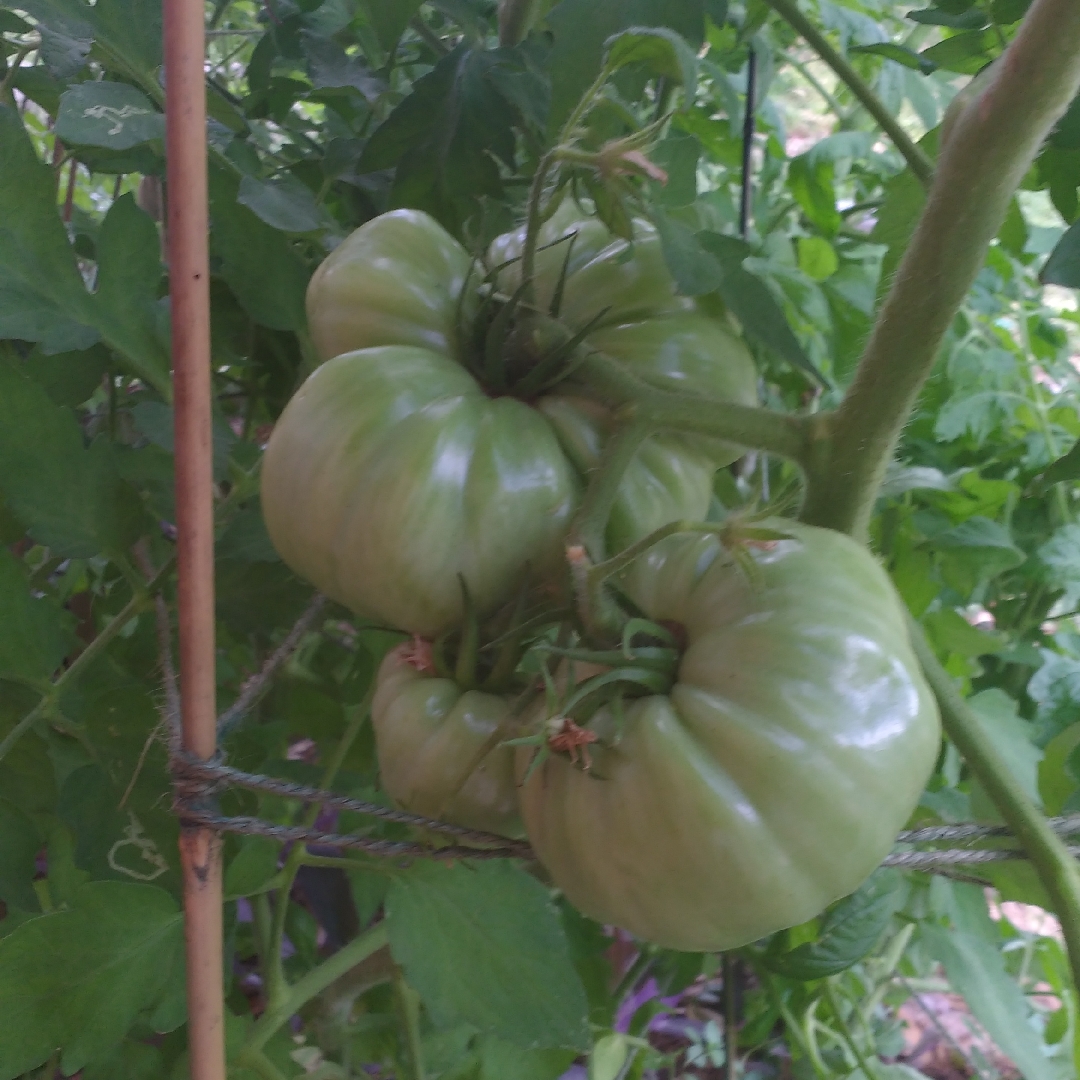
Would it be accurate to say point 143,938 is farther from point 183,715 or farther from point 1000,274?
point 1000,274

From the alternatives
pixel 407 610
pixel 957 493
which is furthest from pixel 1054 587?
pixel 407 610

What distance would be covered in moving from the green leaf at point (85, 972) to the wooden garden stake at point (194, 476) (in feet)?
0.28

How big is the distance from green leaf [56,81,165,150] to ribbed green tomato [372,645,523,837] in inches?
12.9

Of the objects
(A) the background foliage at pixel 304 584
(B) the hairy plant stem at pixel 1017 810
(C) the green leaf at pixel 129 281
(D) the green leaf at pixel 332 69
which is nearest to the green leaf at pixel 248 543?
(A) the background foliage at pixel 304 584

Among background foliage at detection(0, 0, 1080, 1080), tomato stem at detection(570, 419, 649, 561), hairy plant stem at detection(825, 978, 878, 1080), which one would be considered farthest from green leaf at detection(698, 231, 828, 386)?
hairy plant stem at detection(825, 978, 878, 1080)

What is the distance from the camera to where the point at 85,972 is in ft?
1.66

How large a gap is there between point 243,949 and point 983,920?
0.72 meters

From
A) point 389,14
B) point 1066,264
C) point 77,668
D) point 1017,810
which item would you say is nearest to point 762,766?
point 1017,810

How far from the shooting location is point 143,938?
52 centimetres

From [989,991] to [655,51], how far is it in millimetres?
708

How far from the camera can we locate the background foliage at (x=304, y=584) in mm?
514

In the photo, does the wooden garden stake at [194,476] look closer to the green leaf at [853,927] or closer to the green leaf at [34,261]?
the green leaf at [34,261]

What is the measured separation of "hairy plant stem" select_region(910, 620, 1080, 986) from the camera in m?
0.47

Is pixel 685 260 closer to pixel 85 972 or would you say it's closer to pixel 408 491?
pixel 408 491
